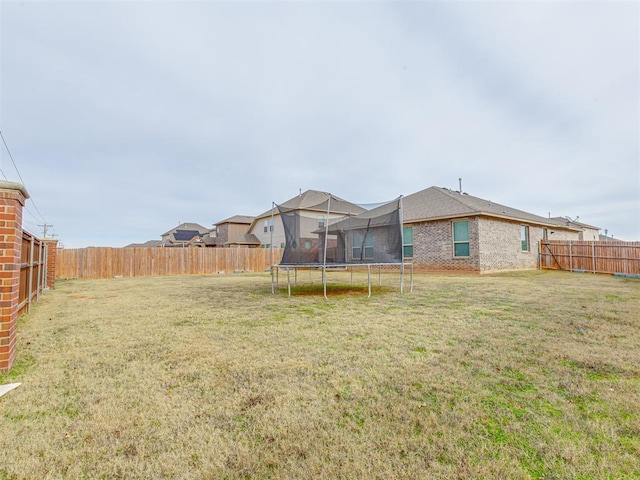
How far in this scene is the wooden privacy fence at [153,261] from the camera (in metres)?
14.7

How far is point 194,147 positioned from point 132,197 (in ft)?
43.7

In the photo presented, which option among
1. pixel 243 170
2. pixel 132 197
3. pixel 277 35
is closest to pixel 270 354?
pixel 277 35

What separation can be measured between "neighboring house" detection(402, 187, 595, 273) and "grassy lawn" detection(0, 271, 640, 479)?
29.1 feet

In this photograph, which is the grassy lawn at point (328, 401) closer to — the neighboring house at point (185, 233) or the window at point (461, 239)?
the window at point (461, 239)

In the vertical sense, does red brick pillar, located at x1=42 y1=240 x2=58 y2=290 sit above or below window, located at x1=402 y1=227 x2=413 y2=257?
below

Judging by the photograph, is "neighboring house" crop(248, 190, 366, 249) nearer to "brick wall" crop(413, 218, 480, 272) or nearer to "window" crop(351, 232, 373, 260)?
"brick wall" crop(413, 218, 480, 272)

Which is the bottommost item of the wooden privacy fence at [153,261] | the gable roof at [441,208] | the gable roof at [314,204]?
the wooden privacy fence at [153,261]

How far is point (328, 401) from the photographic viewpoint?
2.05m

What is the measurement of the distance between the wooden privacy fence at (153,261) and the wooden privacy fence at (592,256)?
14.4m

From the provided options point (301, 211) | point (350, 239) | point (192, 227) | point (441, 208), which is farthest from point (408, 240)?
point (192, 227)

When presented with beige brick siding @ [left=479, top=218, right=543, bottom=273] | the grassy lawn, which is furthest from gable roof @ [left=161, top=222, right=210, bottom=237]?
the grassy lawn

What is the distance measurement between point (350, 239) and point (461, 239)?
6963mm

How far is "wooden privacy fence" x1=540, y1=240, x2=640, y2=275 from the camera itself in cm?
1253

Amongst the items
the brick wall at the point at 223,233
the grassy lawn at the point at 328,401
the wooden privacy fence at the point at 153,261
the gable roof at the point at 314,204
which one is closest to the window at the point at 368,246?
the grassy lawn at the point at 328,401
